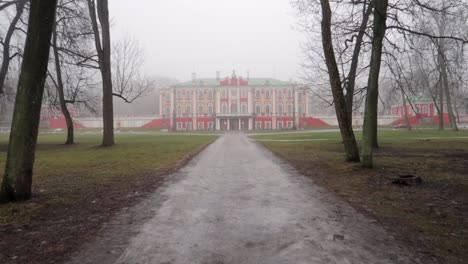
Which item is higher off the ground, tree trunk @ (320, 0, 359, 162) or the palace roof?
the palace roof

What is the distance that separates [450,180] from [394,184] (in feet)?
5.70

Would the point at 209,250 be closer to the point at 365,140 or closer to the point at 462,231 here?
the point at 462,231

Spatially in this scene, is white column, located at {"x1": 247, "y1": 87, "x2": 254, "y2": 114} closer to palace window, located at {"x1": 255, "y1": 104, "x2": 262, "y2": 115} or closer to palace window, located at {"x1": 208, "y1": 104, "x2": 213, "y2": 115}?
palace window, located at {"x1": 255, "y1": 104, "x2": 262, "y2": 115}

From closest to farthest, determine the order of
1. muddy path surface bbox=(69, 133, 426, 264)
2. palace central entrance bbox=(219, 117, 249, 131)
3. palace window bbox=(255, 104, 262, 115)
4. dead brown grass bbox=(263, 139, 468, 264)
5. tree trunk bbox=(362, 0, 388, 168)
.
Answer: muddy path surface bbox=(69, 133, 426, 264), dead brown grass bbox=(263, 139, 468, 264), tree trunk bbox=(362, 0, 388, 168), palace central entrance bbox=(219, 117, 249, 131), palace window bbox=(255, 104, 262, 115)

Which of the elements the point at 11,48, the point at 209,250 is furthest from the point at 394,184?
the point at 11,48

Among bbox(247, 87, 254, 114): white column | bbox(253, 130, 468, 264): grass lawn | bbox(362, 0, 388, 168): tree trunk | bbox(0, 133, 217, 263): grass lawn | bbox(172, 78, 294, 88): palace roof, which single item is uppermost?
bbox(172, 78, 294, 88): palace roof

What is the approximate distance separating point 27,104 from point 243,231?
4.83m

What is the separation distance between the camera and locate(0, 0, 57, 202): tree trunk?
6.38 metres

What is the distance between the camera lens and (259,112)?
272 ft

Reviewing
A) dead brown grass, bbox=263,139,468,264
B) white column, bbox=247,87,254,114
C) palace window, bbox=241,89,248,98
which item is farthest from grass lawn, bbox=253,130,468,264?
palace window, bbox=241,89,248,98

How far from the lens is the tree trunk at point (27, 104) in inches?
251

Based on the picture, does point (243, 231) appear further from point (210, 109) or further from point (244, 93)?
point (210, 109)

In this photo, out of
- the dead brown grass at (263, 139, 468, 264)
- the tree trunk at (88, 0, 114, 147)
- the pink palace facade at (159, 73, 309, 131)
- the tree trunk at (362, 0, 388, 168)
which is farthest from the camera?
the pink palace facade at (159, 73, 309, 131)

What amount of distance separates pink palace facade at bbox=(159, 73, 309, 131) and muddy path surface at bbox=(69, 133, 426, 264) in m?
75.1
